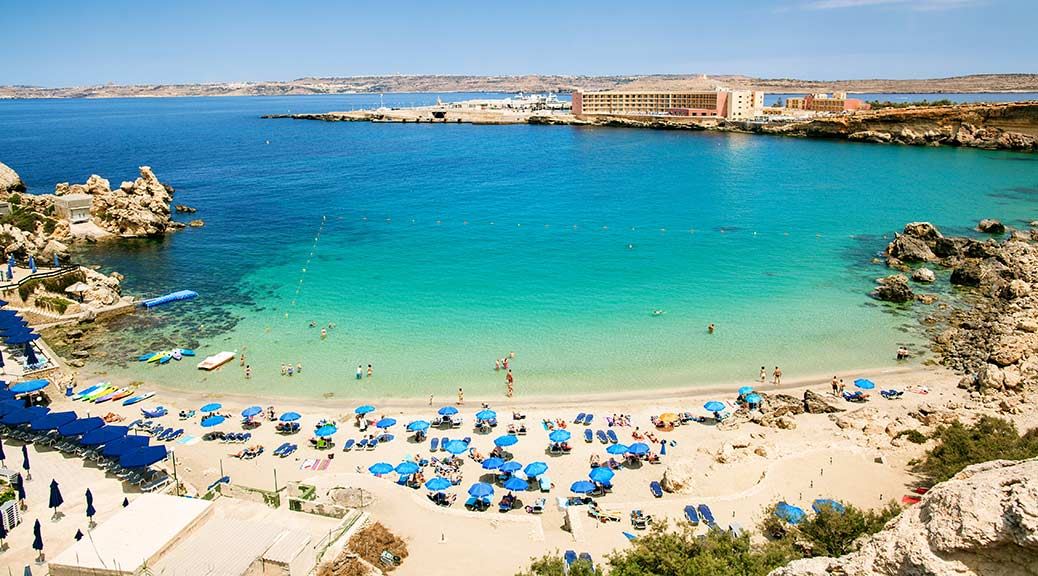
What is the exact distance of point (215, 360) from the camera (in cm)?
3056

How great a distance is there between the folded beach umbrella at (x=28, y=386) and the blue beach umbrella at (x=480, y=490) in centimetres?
1836

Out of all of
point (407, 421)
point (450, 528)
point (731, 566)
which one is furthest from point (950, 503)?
point (407, 421)

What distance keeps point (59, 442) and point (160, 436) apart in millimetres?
2994

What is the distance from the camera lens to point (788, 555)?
13.5 meters

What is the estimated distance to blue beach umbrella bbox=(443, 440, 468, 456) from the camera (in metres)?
22.2

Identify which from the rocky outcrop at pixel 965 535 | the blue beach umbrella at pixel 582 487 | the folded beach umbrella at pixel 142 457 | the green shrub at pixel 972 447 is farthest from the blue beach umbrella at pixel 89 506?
the green shrub at pixel 972 447

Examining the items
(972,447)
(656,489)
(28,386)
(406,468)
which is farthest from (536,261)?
(972,447)

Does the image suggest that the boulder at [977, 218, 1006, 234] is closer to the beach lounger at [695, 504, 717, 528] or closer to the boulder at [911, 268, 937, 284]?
the boulder at [911, 268, 937, 284]

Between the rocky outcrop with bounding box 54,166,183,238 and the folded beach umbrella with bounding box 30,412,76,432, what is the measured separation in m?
38.8

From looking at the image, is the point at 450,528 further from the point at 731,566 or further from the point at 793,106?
the point at 793,106

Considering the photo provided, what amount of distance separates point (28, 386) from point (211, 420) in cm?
736

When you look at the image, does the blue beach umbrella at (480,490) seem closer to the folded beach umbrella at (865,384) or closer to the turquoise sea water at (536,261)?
the turquoise sea water at (536,261)

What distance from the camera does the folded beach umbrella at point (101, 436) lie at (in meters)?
20.6

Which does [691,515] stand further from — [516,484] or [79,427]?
[79,427]
